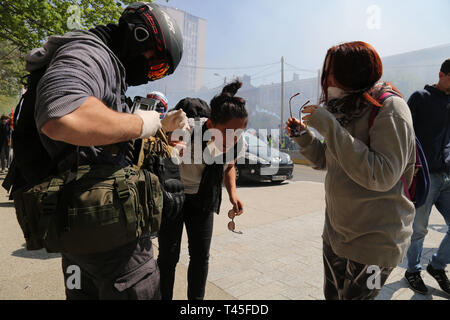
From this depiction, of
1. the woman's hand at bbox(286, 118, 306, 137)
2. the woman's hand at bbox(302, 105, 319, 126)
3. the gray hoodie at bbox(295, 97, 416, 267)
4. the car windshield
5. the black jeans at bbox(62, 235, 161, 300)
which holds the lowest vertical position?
the car windshield

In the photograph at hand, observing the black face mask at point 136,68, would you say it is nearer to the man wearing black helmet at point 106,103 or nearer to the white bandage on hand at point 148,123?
the man wearing black helmet at point 106,103

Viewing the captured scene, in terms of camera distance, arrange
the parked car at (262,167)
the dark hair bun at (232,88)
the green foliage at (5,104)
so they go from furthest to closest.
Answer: the green foliage at (5,104)
the parked car at (262,167)
the dark hair bun at (232,88)

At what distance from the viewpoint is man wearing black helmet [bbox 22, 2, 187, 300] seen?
0.89 metres

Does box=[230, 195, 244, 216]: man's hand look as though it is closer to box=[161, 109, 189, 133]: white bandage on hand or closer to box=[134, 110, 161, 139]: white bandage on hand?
box=[161, 109, 189, 133]: white bandage on hand

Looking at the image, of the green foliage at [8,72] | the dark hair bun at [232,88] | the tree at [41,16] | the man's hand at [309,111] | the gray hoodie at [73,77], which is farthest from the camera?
the green foliage at [8,72]

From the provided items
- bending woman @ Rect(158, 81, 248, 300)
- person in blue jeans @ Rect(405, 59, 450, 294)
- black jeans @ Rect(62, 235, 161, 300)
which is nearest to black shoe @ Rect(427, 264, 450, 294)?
person in blue jeans @ Rect(405, 59, 450, 294)

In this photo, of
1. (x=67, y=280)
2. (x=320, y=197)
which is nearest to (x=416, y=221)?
(x=67, y=280)

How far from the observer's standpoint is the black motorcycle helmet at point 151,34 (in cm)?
132

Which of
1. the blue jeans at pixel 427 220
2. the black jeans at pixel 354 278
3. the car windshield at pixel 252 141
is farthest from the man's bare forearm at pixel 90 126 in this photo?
the car windshield at pixel 252 141

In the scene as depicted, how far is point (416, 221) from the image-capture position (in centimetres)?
282

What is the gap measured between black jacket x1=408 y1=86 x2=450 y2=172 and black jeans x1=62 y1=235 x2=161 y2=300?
2771 mm

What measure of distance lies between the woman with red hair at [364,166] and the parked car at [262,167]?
7284mm

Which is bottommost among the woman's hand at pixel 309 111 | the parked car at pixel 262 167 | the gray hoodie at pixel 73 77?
the parked car at pixel 262 167
